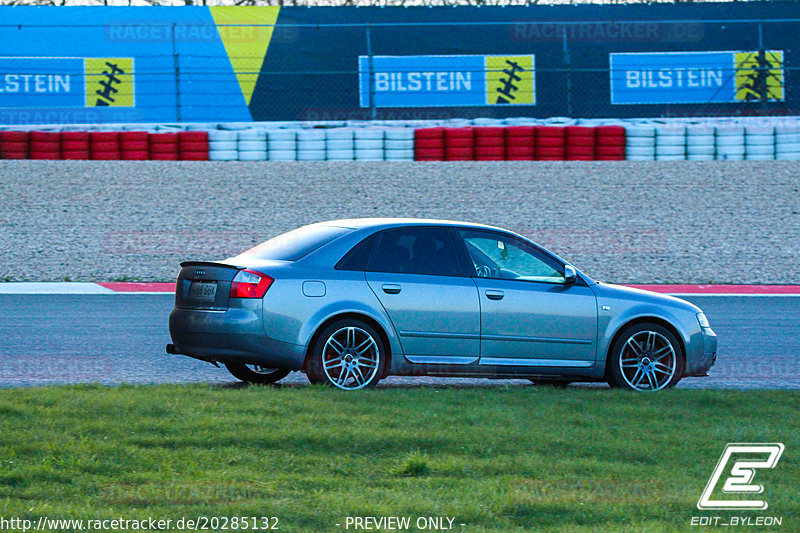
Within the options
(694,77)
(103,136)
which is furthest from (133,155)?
(694,77)

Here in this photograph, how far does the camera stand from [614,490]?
199 inches

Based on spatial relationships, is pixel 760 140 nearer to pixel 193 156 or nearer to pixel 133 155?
pixel 193 156

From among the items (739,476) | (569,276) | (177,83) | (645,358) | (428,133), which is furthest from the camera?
(177,83)

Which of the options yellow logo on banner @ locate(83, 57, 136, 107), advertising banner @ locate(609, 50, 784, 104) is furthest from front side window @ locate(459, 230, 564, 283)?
advertising banner @ locate(609, 50, 784, 104)

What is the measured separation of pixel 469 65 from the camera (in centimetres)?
2652

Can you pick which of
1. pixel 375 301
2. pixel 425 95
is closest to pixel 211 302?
pixel 375 301

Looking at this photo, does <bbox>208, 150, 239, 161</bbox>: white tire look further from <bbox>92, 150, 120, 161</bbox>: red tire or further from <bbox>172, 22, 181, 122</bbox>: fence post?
<bbox>92, 150, 120, 161</bbox>: red tire

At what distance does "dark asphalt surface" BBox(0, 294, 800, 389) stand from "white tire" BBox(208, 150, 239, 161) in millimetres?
10532

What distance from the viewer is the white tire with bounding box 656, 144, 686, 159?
24625 millimetres

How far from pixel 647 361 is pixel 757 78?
20045mm

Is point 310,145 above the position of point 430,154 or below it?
above

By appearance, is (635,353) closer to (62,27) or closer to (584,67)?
(584,67)

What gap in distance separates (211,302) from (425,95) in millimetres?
19371

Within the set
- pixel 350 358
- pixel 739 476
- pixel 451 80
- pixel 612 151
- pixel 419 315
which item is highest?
pixel 451 80
